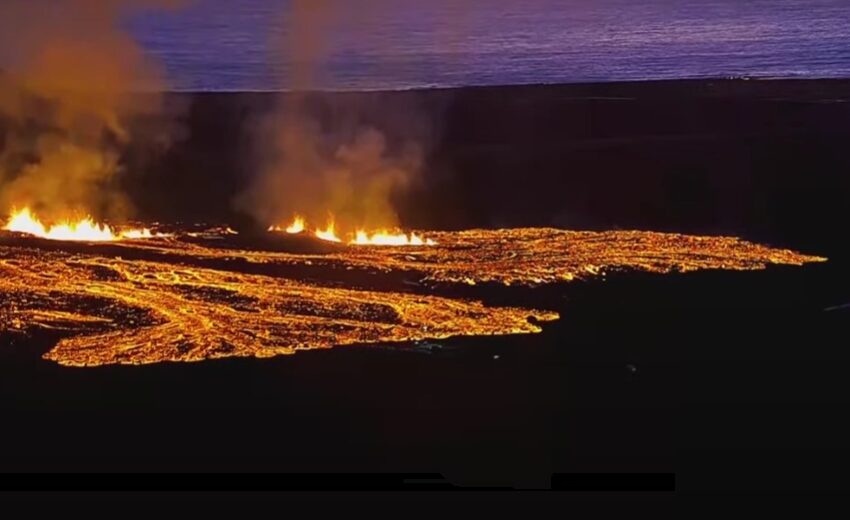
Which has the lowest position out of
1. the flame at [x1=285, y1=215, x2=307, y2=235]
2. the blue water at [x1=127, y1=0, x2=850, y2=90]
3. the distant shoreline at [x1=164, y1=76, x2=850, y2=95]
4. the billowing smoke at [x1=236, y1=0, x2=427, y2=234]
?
the flame at [x1=285, y1=215, x2=307, y2=235]

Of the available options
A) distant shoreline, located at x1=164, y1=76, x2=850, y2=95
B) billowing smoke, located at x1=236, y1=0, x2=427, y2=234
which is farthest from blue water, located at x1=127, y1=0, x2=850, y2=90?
billowing smoke, located at x1=236, y1=0, x2=427, y2=234

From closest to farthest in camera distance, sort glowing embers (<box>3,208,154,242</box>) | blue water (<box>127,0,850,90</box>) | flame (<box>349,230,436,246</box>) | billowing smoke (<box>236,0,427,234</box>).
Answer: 1. flame (<box>349,230,436,246</box>)
2. glowing embers (<box>3,208,154,242</box>)
3. billowing smoke (<box>236,0,427,234</box>)
4. blue water (<box>127,0,850,90</box>)

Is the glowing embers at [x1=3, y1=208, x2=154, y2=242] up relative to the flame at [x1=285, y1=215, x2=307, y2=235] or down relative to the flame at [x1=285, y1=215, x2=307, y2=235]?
down

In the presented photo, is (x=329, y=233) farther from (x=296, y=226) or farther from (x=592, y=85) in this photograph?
(x=592, y=85)

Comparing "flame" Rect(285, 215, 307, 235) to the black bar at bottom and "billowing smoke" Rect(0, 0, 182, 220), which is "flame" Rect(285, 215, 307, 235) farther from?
the black bar at bottom

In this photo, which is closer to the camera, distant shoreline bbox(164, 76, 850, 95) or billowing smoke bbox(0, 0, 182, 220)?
billowing smoke bbox(0, 0, 182, 220)

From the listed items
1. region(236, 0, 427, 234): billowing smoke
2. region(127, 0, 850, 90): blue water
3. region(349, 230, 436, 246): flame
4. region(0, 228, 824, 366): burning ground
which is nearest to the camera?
region(0, 228, 824, 366): burning ground

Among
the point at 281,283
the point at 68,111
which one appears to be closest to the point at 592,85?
the point at 68,111
